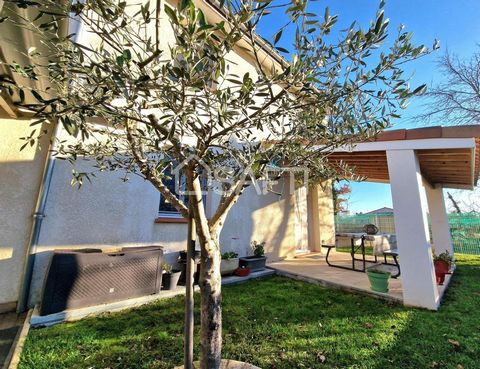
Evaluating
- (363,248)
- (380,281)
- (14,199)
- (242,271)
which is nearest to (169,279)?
(242,271)

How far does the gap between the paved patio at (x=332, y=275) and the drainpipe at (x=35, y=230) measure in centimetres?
603

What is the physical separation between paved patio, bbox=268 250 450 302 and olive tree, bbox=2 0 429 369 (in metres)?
4.18

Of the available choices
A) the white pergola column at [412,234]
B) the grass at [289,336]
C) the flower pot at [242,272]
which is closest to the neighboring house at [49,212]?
the grass at [289,336]

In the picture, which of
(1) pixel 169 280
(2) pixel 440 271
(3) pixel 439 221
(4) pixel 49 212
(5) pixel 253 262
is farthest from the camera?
(3) pixel 439 221

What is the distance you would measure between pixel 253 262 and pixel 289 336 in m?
3.67

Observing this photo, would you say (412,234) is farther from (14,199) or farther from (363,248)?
(14,199)

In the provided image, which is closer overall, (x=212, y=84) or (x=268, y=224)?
(x=212, y=84)

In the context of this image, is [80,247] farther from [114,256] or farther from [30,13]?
[30,13]

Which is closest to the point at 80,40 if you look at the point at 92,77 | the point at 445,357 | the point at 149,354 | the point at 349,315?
the point at 92,77

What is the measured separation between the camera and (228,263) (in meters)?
6.68

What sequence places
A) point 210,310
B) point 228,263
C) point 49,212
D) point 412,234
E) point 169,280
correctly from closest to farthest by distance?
point 210,310 → point 49,212 → point 412,234 → point 169,280 → point 228,263

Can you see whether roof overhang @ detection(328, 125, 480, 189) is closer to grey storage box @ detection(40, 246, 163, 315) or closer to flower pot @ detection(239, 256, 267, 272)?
flower pot @ detection(239, 256, 267, 272)

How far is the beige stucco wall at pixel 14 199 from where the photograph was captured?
14.5 feet

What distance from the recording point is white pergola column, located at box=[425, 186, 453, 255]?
356 inches
